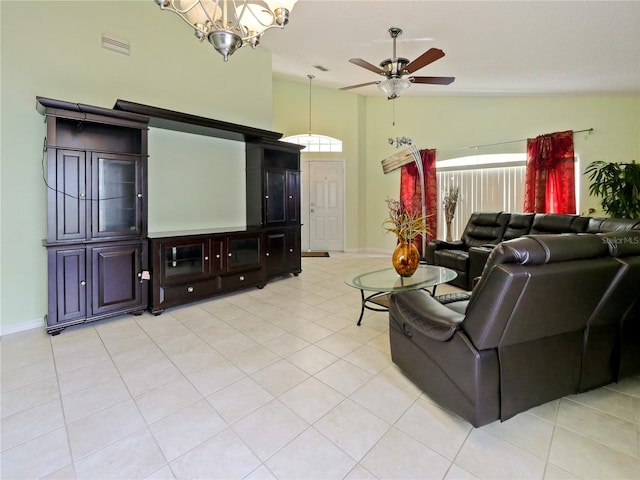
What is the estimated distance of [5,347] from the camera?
8.49ft

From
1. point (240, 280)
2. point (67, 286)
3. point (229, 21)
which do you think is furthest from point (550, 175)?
point (67, 286)

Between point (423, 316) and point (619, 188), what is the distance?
4156mm

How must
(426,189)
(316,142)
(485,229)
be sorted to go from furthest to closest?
(316,142) → (426,189) → (485,229)

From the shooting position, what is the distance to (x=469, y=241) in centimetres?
496

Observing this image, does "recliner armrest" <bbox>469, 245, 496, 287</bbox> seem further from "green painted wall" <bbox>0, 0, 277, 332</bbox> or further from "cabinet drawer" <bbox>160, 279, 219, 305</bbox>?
"green painted wall" <bbox>0, 0, 277, 332</bbox>

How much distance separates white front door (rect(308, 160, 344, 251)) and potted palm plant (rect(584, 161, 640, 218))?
442cm

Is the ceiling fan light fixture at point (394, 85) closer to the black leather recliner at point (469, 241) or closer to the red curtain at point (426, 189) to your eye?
the black leather recliner at point (469, 241)

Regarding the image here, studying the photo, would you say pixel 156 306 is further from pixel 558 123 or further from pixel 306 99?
pixel 558 123

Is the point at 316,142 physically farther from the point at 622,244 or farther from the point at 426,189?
the point at 622,244

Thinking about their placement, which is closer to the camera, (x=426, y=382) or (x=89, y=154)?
(x=426, y=382)

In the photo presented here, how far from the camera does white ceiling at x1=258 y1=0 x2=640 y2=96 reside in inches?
109

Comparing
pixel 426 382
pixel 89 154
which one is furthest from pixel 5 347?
pixel 426 382

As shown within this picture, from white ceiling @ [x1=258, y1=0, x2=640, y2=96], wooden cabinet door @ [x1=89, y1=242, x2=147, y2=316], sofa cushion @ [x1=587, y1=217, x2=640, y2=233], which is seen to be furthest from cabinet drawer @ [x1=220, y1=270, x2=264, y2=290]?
sofa cushion @ [x1=587, y1=217, x2=640, y2=233]

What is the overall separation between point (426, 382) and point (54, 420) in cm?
209
